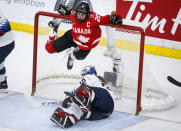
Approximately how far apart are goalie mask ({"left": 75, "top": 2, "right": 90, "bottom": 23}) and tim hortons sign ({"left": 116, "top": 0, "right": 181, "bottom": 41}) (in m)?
1.95

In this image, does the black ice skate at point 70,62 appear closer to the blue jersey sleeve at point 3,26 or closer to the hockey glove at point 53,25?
the hockey glove at point 53,25

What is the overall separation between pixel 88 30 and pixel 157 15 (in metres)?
1.90

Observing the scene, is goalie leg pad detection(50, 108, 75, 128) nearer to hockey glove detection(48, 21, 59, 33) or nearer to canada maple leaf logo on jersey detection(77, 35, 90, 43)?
canada maple leaf logo on jersey detection(77, 35, 90, 43)

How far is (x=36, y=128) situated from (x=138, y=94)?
1.05 meters

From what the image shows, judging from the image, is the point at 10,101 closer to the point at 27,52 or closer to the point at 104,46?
the point at 104,46

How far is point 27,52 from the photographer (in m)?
6.61

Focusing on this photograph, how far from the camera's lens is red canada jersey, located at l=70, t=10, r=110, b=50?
4.65 metres

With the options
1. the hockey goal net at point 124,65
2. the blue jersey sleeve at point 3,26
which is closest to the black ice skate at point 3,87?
the hockey goal net at point 124,65

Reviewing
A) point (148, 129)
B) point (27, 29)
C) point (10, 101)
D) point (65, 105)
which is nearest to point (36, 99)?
point (10, 101)

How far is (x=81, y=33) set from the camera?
4.79m

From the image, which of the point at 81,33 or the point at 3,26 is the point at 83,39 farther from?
the point at 3,26

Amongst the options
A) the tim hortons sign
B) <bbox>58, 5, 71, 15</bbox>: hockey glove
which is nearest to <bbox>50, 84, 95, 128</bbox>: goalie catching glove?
<bbox>58, 5, 71, 15</bbox>: hockey glove

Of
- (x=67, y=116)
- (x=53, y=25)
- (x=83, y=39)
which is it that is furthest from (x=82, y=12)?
(x=67, y=116)

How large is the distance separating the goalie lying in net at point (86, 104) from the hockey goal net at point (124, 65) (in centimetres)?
41
